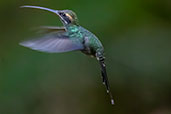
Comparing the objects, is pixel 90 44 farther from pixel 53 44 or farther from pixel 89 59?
pixel 89 59

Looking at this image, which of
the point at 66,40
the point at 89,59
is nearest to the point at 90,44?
the point at 66,40

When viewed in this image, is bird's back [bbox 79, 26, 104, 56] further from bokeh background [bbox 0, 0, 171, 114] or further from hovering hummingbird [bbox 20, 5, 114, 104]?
bokeh background [bbox 0, 0, 171, 114]

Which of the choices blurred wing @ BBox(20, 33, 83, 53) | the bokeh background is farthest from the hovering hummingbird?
the bokeh background

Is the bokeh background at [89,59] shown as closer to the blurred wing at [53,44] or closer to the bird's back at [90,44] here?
the bird's back at [90,44]

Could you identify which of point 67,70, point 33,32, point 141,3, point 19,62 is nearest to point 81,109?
point 67,70

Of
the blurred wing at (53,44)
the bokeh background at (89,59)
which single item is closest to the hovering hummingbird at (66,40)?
the blurred wing at (53,44)

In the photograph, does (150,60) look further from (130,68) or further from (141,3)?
(141,3)
